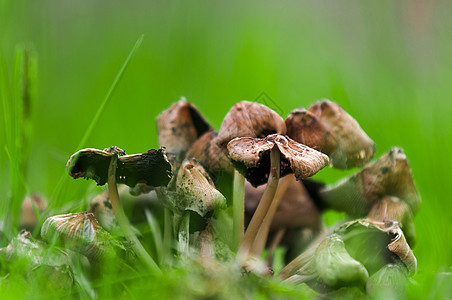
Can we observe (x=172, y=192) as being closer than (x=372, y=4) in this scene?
Yes

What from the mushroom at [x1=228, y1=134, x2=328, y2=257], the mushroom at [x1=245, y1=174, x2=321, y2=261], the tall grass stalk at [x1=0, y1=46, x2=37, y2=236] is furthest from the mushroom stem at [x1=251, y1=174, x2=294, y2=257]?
the tall grass stalk at [x1=0, y1=46, x2=37, y2=236]

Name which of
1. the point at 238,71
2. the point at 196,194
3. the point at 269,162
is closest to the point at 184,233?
the point at 196,194

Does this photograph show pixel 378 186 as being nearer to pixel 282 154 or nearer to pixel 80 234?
pixel 282 154

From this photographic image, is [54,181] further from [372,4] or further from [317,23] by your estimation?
[317,23]

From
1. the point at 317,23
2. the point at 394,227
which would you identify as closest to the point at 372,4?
the point at 394,227

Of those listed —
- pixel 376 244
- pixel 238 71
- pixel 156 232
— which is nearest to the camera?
pixel 376 244
